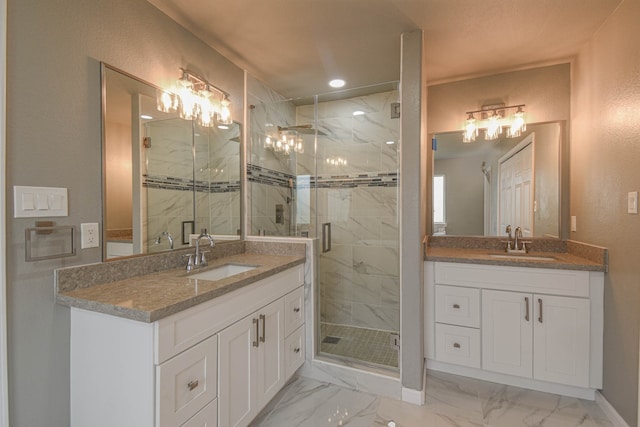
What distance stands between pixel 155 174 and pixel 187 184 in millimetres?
231

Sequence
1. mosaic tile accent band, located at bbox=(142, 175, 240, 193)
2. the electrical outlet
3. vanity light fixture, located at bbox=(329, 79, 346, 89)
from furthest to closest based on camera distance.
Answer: vanity light fixture, located at bbox=(329, 79, 346, 89) → mosaic tile accent band, located at bbox=(142, 175, 240, 193) → the electrical outlet

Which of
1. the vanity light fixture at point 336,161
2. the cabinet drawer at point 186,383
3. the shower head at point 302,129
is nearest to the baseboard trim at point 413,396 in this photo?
the cabinet drawer at point 186,383

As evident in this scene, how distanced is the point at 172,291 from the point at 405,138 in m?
1.56

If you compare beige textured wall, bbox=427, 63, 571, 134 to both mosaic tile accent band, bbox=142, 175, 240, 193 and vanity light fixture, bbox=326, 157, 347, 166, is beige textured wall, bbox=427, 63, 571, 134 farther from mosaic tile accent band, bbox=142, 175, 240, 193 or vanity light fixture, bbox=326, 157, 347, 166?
mosaic tile accent band, bbox=142, 175, 240, 193

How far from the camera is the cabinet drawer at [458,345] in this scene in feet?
7.05

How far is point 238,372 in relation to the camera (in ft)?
4.92

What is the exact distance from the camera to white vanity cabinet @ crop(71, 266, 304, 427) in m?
1.08

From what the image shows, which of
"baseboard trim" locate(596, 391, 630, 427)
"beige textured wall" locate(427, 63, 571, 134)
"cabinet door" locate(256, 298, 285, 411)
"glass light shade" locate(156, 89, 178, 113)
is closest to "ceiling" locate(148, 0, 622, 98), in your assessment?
"beige textured wall" locate(427, 63, 571, 134)

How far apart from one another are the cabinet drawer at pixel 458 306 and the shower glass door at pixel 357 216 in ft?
1.34

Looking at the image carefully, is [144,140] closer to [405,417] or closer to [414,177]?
[414,177]

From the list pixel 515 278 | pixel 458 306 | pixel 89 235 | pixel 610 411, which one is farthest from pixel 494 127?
pixel 89 235

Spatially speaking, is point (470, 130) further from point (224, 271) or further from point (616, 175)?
point (224, 271)

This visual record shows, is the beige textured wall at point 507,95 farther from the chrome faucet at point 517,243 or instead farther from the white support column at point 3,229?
the white support column at point 3,229

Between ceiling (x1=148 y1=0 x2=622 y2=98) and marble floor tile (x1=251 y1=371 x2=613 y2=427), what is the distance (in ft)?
7.81
